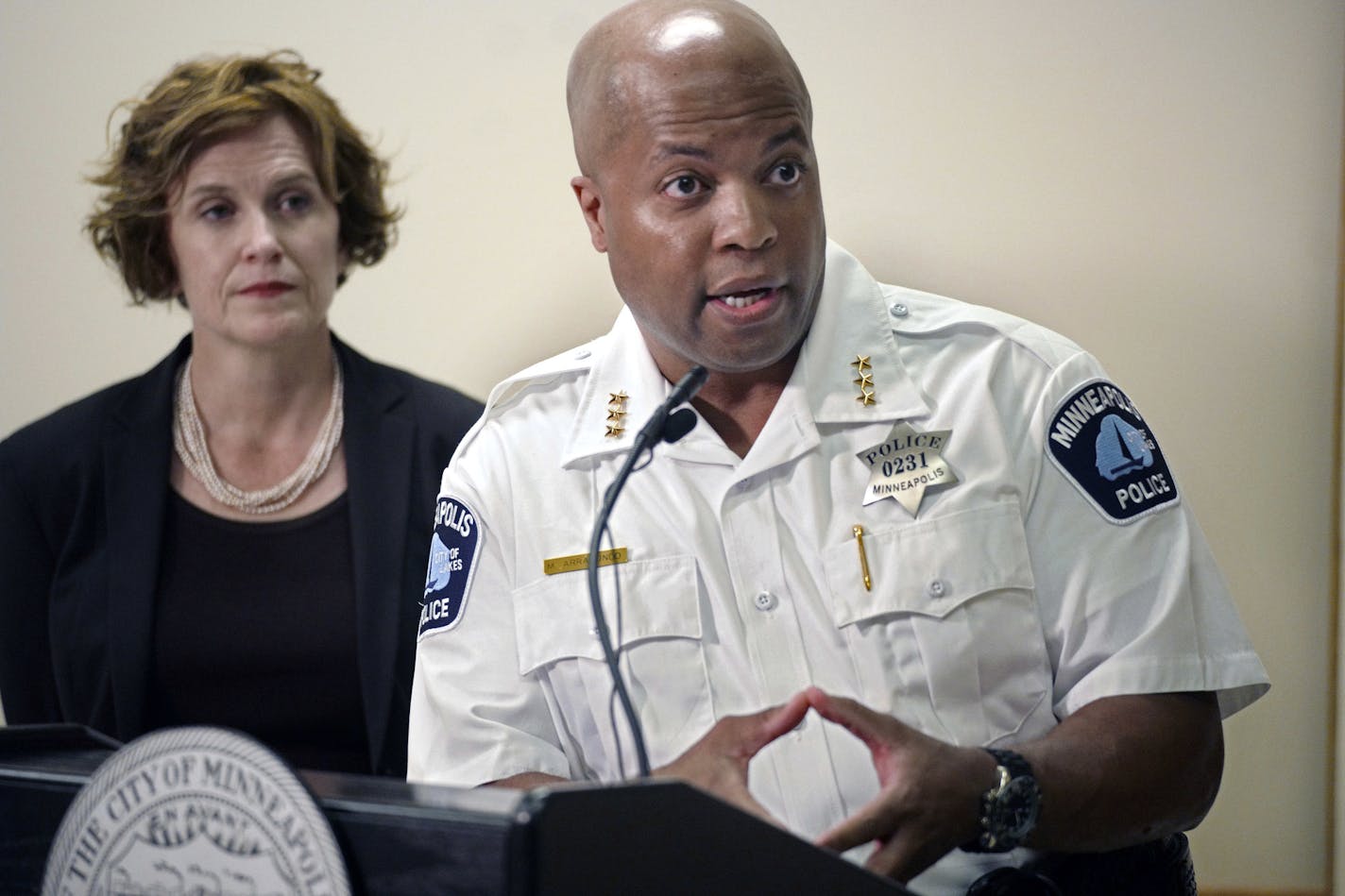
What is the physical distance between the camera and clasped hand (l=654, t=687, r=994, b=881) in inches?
47.5

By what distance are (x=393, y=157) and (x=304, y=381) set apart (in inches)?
18.4

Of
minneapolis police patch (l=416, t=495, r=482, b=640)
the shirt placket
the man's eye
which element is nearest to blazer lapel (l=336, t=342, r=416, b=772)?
minneapolis police patch (l=416, t=495, r=482, b=640)

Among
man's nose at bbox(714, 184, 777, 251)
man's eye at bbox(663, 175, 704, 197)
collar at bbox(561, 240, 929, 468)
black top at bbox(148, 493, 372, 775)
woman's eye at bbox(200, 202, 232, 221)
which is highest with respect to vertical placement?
woman's eye at bbox(200, 202, 232, 221)

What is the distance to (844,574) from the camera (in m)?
1.63

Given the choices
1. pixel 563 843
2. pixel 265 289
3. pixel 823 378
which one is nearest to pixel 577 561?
pixel 823 378

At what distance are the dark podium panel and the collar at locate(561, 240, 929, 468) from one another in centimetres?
81

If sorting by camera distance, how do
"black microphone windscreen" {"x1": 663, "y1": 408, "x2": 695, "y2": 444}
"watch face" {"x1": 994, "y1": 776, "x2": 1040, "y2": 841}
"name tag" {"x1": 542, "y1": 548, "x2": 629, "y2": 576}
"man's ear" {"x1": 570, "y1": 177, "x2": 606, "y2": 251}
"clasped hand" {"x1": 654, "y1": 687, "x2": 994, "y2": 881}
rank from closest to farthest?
1. "clasped hand" {"x1": 654, "y1": 687, "x2": 994, "y2": 881}
2. "watch face" {"x1": 994, "y1": 776, "x2": 1040, "y2": 841}
3. "black microphone windscreen" {"x1": 663, "y1": 408, "x2": 695, "y2": 444}
4. "name tag" {"x1": 542, "y1": 548, "x2": 629, "y2": 576}
5. "man's ear" {"x1": 570, "y1": 177, "x2": 606, "y2": 251}

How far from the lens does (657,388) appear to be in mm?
1797

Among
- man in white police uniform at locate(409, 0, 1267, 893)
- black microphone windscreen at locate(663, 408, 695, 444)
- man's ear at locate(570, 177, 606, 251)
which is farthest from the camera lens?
man's ear at locate(570, 177, 606, 251)

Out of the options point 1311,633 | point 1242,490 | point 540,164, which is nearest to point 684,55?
point 540,164

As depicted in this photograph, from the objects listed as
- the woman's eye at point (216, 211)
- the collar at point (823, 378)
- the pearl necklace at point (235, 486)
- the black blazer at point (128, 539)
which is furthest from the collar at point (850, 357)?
the woman's eye at point (216, 211)

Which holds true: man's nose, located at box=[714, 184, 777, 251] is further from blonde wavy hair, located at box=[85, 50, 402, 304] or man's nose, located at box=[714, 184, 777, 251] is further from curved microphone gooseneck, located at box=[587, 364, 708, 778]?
blonde wavy hair, located at box=[85, 50, 402, 304]

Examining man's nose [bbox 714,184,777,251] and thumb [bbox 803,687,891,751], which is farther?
man's nose [bbox 714,184,777,251]

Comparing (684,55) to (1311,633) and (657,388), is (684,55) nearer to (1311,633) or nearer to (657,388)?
(657,388)
